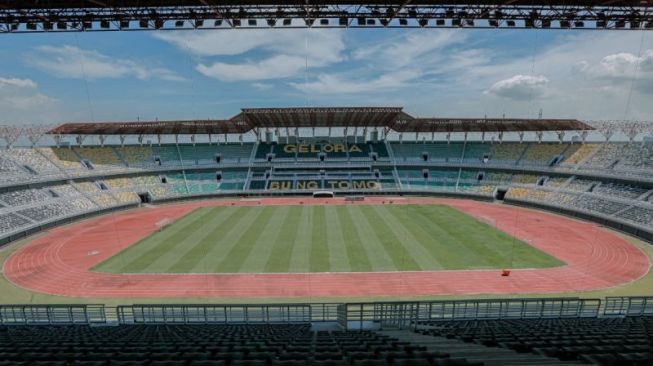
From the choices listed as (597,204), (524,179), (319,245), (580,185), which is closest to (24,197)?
(319,245)

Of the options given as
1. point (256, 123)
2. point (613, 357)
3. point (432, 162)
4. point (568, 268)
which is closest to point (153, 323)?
point (613, 357)

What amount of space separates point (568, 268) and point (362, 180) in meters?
35.9

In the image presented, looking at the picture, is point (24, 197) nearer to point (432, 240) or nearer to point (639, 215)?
point (432, 240)

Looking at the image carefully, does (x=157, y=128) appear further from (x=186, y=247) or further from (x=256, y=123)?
(x=186, y=247)

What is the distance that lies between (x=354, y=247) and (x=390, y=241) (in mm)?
3309

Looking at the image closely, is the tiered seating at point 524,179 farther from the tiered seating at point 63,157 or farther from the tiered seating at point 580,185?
the tiered seating at point 63,157

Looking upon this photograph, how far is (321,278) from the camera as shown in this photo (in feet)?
68.0

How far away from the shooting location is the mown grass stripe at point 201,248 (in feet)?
74.1

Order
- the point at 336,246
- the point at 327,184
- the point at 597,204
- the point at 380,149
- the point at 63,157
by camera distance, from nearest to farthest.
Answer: the point at 336,246 → the point at 597,204 → the point at 63,157 → the point at 327,184 → the point at 380,149

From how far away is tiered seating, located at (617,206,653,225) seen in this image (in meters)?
30.7

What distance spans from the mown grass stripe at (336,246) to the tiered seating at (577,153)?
34.4 metres

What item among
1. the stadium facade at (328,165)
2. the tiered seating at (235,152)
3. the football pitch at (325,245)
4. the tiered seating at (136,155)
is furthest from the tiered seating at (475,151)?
the tiered seating at (136,155)

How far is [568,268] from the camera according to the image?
22.5 meters

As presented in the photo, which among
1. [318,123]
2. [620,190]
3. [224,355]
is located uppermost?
[318,123]
